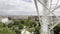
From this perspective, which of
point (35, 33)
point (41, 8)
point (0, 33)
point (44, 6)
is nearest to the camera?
point (44, 6)

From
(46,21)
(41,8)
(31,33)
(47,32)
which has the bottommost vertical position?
(31,33)

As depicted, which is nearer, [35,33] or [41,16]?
[41,16]

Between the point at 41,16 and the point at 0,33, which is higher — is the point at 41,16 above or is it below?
above

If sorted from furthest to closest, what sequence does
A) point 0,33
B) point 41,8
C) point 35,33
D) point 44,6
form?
point 35,33 → point 0,33 → point 41,8 → point 44,6

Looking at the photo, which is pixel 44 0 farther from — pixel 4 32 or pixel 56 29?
pixel 56 29

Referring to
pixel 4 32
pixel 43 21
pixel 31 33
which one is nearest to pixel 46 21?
pixel 43 21

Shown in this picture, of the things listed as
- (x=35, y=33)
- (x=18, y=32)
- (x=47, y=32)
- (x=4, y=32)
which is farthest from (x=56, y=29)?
(x=47, y=32)

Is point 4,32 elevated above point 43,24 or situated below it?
below

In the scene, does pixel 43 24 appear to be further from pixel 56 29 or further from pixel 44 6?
pixel 56 29

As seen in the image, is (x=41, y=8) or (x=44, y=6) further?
(x=41, y=8)
